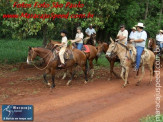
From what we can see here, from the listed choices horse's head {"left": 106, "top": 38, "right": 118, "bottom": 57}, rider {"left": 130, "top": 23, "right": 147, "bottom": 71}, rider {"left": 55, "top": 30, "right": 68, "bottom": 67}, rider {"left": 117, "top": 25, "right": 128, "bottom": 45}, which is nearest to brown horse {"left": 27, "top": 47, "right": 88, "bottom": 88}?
rider {"left": 55, "top": 30, "right": 68, "bottom": 67}

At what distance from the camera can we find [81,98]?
412 inches

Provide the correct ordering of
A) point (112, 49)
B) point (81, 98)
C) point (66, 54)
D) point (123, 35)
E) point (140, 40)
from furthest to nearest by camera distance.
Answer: point (123, 35) < point (66, 54) < point (112, 49) < point (140, 40) < point (81, 98)

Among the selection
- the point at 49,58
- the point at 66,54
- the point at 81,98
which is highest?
the point at 66,54

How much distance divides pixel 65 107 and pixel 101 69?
7547 millimetres

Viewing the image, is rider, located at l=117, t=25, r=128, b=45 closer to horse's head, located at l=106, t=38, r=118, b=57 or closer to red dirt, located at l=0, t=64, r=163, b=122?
horse's head, located at l=106, t=38, r=118, b=57

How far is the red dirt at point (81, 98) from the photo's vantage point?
8500mm

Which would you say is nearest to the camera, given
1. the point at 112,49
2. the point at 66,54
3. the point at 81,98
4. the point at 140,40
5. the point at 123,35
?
the point at 81,98

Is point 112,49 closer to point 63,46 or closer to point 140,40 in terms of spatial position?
point 140,40

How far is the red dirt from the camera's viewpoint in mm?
8500

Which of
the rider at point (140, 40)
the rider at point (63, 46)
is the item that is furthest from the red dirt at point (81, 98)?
the rider at point (140, 40)

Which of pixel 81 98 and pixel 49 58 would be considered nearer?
pixel 81 98

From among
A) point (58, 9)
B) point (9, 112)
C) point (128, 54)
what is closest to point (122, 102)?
point (128, 54)

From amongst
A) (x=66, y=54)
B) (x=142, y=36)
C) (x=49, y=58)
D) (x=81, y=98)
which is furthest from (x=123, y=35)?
(x=81, y=98)

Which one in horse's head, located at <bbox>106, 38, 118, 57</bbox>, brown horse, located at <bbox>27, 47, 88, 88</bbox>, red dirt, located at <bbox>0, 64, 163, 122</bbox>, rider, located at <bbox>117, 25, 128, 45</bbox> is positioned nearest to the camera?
red dirt, located at <bbox>0, 64, 163, 122</bbox>
